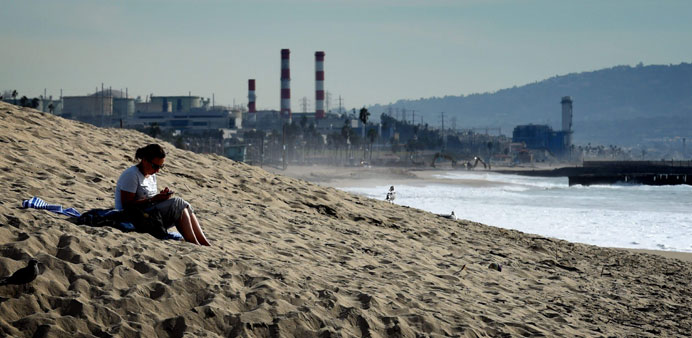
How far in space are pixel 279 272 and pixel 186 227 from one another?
4.09 feet

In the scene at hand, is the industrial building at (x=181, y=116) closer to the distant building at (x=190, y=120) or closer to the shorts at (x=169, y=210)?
the distant building at (x=190, y=120)

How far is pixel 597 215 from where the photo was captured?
1305 inches

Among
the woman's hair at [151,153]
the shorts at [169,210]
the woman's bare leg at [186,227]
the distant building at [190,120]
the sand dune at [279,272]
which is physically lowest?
the sand dune at [279,272]

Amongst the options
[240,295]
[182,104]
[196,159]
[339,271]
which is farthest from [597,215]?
[182,104]

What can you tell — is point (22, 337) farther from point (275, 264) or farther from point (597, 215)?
point (597, 215)

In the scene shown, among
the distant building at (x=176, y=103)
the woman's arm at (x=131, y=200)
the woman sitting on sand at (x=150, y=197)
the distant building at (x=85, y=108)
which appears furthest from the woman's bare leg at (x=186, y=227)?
the distant building at (x=176, y=103)

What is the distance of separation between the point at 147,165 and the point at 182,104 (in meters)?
172

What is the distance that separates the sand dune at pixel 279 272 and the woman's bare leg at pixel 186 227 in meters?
0.23

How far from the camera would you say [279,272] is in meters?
7.92

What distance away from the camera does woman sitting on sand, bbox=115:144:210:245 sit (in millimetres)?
8352

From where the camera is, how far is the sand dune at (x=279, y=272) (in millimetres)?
6562

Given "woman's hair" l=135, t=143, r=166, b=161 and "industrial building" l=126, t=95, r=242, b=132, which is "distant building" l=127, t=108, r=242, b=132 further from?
"woman's hair" l=135, t=143, r=166, b=161

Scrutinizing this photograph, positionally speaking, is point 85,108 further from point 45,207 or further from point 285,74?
point 45,207

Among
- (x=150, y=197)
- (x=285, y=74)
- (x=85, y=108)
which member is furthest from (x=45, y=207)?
(x=85, y=108)
